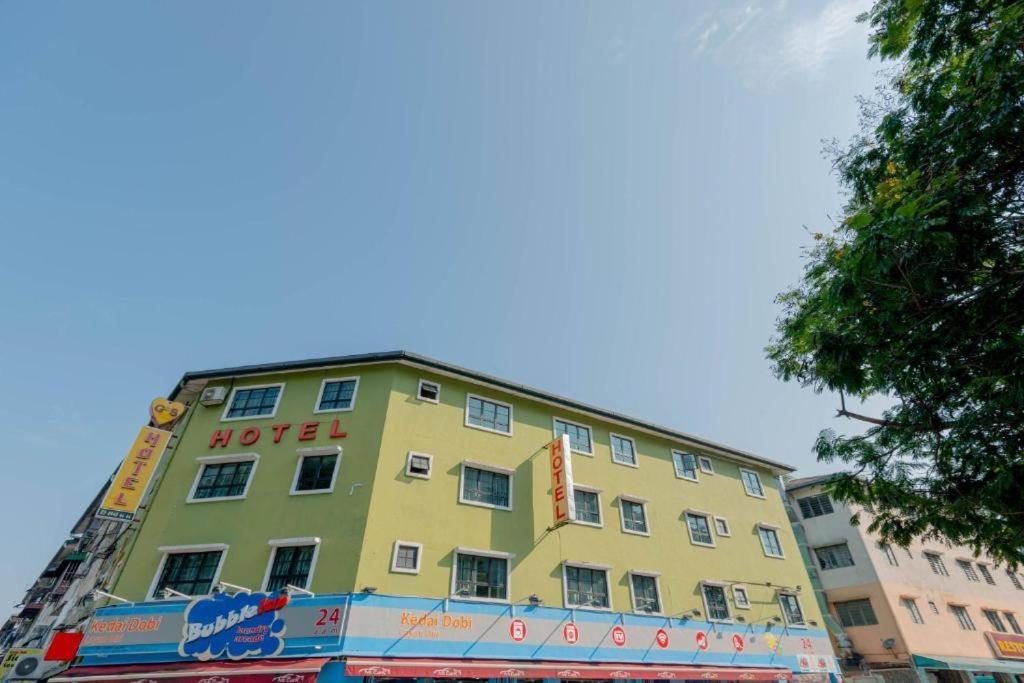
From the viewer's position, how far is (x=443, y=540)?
648 inches

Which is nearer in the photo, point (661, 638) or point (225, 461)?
point (225, 461)

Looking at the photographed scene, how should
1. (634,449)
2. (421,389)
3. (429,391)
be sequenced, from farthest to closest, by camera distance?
(634,449), (429,391), (421,389)

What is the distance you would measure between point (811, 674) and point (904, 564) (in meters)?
12.0

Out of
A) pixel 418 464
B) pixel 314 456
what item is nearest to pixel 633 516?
pixel 418 464

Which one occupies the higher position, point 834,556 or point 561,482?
point 834,556

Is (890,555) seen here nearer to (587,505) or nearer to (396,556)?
(587,505)

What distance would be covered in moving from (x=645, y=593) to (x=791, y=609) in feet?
28.3

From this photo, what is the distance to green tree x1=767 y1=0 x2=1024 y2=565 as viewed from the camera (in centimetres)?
796

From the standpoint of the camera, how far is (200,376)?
19250 millimetres

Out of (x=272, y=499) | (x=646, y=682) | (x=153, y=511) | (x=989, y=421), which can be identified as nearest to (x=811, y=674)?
(x=646, y=682)

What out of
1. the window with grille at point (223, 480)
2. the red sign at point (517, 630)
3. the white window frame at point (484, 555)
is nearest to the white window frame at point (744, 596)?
the red sign at point (517, 630)

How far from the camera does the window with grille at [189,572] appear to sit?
14.7 m

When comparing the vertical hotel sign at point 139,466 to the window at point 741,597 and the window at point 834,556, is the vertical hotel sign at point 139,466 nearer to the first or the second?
the window at point 741,597

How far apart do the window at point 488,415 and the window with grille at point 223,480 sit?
8084 mm
